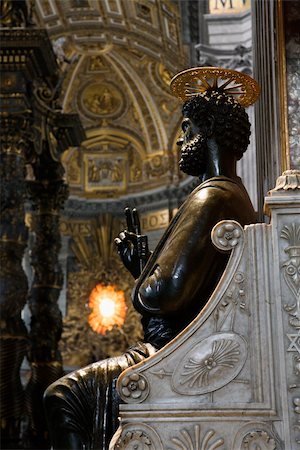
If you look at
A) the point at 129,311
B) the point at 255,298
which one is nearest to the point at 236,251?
the point at 255,298

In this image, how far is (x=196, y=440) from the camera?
6.88 ft

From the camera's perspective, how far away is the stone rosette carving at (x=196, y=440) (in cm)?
209

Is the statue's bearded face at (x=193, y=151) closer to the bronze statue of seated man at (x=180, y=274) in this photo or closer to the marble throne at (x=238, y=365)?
the bronze statue of seated man at (x=180, y=274)

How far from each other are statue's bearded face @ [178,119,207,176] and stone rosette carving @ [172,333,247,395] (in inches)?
37.0

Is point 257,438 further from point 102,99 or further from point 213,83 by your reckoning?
point 102,99

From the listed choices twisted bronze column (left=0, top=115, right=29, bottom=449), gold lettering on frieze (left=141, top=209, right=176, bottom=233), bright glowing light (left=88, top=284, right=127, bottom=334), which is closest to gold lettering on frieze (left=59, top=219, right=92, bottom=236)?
bright glowing light (left=88, top=284, right=127, bottom=334)

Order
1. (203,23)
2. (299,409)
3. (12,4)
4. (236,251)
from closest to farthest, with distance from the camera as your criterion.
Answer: (299,409)
(236,251)
(12,4)
(203,23)

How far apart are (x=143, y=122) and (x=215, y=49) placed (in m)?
11.1

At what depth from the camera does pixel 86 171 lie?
20594mm

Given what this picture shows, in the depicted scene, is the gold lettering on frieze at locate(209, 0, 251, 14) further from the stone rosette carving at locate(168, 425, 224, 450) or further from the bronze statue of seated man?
the stone rosette carving at locate(168, 425, 224, 450)

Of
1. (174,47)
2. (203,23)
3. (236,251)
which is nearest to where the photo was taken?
(236,251)

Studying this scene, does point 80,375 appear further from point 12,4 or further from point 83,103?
point 83,103

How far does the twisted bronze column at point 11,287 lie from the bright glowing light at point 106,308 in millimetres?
11704

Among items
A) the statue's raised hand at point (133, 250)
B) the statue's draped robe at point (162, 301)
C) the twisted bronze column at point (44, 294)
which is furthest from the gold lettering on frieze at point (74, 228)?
the statue's draped robe at point (162, 301)
